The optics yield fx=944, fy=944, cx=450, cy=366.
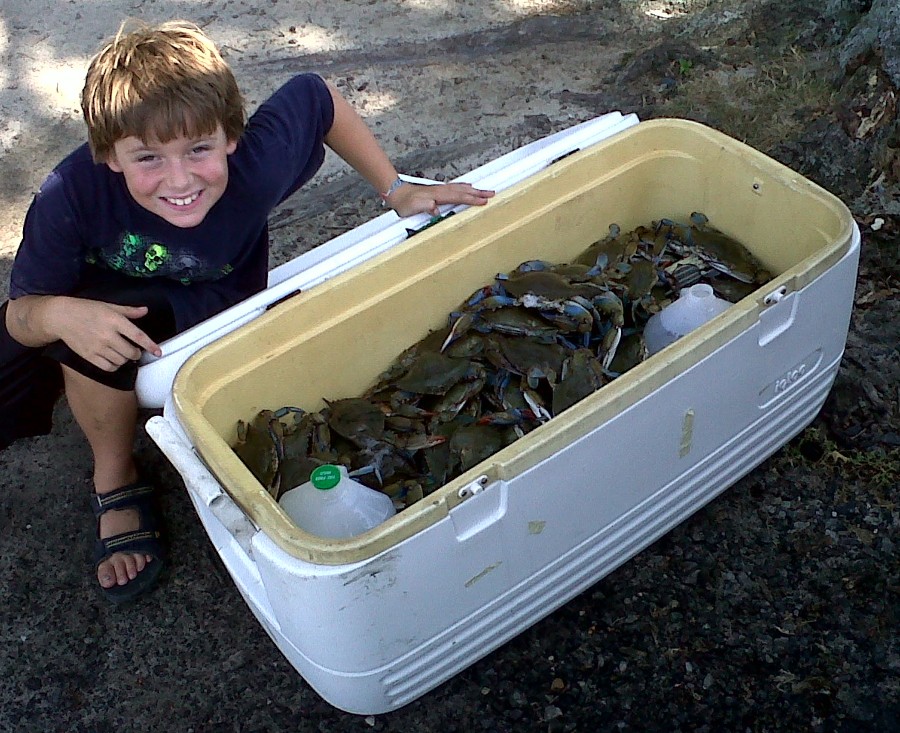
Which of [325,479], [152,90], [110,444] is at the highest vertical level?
[152,90]

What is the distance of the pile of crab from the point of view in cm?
175

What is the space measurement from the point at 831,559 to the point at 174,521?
137 centimetres

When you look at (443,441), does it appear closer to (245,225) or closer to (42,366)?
Result: (245,225)

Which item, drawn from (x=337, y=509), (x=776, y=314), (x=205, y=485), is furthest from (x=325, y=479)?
(x=776, y=314)

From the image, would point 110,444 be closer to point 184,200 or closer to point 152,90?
point 184,200

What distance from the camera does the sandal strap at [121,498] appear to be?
204 centimetres

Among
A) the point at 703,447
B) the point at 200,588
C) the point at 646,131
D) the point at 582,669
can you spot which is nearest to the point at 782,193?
the point at 646,131

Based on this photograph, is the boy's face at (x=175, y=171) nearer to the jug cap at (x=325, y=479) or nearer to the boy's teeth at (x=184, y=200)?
the boy's teeth at (x=184, y=200)

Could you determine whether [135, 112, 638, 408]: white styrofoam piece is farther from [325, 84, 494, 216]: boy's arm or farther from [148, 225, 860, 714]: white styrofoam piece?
[148, 225, 860, 714]: white styrofoam piece

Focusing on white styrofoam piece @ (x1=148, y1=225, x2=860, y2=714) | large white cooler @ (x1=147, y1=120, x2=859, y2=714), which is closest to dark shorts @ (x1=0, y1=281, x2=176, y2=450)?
large white cooler @ (x1=147, y1=120, x2=859, y2=714)

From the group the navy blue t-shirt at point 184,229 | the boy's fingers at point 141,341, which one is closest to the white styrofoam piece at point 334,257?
the boy's fingers at point 141,341

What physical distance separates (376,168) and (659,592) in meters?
1.09

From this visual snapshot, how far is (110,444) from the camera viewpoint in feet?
6.67

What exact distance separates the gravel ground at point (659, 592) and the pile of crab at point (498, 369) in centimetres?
37
